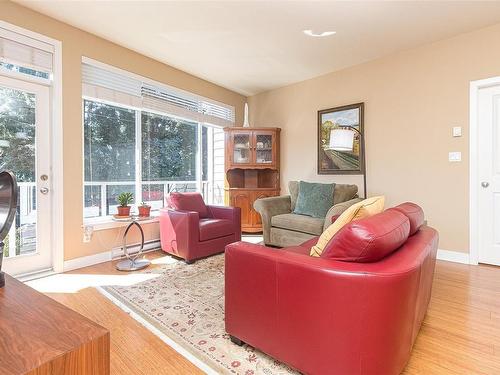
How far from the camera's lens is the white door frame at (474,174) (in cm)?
307

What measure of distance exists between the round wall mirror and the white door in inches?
85.2

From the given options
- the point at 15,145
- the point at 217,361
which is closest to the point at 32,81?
the point at 15,145

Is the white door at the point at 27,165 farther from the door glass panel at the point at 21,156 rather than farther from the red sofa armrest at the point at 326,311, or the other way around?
the red sofa armrest at the point at 326,311

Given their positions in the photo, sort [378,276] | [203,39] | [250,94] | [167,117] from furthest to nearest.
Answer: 1. [250,94]
2. [167,117]
3. [203,39]
4. [378,276]

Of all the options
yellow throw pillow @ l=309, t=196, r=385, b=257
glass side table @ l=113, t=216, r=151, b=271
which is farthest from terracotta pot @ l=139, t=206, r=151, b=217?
yellow throw pillow @ l=309, t=196, r=385, b=257

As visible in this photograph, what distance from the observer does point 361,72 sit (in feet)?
12.8

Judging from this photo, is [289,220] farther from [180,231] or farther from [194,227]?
[180,231]

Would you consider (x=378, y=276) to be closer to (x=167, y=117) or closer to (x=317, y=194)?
(x=317, y=194)

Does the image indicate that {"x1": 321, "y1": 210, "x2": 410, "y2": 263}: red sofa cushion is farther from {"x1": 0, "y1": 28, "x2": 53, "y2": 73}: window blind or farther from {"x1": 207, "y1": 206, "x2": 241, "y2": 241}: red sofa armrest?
{"x1": 0, "y1": 28, "x2": 53, "y2": 73}: window blind

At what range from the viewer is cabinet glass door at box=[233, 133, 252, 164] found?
4738 millimetres

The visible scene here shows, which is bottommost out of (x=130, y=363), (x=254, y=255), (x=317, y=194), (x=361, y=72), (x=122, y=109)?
(x=130, y=363)

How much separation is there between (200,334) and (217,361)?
0.29 meters

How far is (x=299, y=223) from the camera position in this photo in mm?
3418

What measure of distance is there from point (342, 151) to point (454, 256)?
6.07ft
